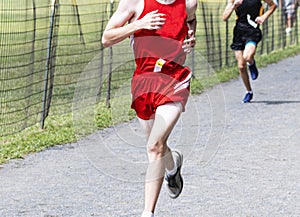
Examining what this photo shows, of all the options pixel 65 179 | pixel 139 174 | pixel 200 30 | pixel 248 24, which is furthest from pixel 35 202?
pixel 200 30

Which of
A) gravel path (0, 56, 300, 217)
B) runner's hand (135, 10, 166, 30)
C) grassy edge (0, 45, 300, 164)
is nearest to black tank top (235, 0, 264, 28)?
grassy edge (0, 45, 300, 164)

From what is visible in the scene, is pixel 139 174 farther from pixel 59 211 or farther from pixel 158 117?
pixel 158 117

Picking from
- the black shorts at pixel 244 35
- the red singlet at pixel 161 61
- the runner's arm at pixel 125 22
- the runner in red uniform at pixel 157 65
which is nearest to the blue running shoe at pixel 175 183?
the runner in red uniform at pixel 157 65

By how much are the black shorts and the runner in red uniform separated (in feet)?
24.1

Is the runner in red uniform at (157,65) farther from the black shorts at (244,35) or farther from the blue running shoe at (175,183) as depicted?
the black shorts at (244,35)

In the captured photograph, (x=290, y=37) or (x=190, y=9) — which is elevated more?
(x=190, y=9)

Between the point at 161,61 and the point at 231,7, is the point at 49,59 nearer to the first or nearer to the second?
the point at 231,7

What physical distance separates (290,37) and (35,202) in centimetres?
1950

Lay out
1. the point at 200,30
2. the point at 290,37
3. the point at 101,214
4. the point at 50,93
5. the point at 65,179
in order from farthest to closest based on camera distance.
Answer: the point at 290,37
the point at 200,30
the point at 50,93
the point at 65,179
the point at 101,214

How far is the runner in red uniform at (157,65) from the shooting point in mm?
6176

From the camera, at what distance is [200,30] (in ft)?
60.3

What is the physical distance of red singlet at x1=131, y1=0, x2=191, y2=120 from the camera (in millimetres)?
6176

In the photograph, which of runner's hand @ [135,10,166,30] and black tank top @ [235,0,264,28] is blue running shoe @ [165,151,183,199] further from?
black tank top @ [235,0,264,28]

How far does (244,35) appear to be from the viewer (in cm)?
1369
